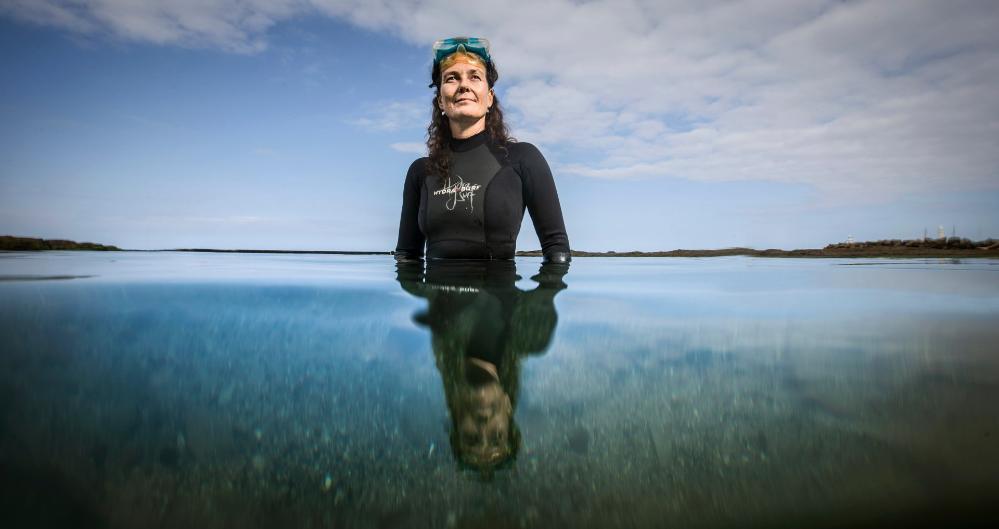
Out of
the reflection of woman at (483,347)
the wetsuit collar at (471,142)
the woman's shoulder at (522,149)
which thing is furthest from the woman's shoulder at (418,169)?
the reflection of woman at (483,347)

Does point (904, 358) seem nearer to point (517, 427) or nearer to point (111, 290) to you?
point (517, 427)

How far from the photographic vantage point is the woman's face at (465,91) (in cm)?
431

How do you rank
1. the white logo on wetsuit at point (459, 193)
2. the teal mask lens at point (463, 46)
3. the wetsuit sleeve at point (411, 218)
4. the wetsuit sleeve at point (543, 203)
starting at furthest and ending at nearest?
the wetsuit sleeve at point (411, 218) → the teal mask lens at point (463, 46) → the wetsuit sleeve at point (543, 203) → the white logo on wetsuit at point (459, 193)

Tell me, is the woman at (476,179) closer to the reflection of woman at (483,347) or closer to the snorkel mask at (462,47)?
the snorkel mask at (462,47)

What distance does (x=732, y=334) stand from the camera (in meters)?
1.70

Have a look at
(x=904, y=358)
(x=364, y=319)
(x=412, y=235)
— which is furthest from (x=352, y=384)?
(x=412, y=235)

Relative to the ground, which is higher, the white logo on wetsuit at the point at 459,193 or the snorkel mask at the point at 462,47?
the snorkel mask at the point at 462,47

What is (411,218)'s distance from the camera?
4.77 metres

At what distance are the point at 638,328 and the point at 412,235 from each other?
336 centimetres

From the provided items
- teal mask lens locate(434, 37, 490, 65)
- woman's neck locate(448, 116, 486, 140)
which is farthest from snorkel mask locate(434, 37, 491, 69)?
woman's neck locate(448, 116, 486, 140)

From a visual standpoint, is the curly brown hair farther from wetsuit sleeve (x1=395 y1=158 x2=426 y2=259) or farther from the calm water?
the calm water

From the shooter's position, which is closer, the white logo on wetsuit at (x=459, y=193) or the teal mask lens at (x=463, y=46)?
the white logo on wetsuit at (x=459, y=193)

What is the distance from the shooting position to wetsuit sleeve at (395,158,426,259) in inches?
183

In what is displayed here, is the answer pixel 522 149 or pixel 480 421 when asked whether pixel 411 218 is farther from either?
pixel 480 421
